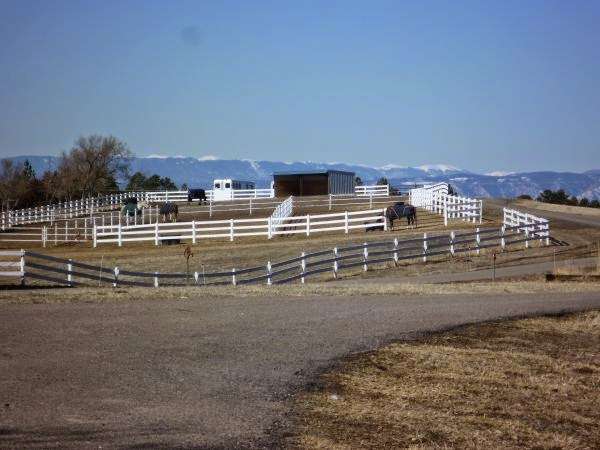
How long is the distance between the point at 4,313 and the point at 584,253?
25.8 metres

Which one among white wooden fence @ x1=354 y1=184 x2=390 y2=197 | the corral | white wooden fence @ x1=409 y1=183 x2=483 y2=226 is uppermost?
white wooden fence @ x1=354 y1=184 x2=390 y2=197

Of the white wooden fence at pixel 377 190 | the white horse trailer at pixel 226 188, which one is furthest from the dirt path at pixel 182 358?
the white horse trailer at pixel 226 188

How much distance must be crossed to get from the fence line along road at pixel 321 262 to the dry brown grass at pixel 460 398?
15.7 metres

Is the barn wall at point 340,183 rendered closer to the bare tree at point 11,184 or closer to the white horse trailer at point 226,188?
the white horse trailer at point 226,188

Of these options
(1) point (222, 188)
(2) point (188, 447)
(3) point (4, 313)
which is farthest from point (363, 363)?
(1) point (222, 188)

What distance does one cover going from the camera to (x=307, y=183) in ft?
292

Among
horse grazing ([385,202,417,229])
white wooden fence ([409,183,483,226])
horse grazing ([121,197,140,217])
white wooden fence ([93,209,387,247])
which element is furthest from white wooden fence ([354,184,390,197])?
horse grazing ([385,202,417,229])

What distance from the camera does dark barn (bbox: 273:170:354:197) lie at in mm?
87312

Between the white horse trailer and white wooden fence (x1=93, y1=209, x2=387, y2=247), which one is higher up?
the white horse trailer

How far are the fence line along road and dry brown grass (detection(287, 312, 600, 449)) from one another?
1566cm

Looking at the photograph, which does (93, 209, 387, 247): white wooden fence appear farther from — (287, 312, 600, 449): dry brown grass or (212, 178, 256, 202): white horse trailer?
(212, 178, 256, 202): white horse trailer

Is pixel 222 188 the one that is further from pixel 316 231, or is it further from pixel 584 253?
pixel 584 253

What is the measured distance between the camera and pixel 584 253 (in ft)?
118

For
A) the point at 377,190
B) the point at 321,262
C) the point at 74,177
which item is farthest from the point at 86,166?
the point at 321,262
